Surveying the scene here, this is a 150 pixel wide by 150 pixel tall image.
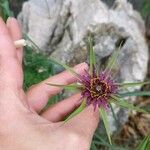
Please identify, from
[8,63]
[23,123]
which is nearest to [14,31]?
[8,63]

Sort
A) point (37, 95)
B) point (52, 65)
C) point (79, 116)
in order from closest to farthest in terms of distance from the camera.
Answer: point (79, 116) < point (37, 95) < point (52, 65)

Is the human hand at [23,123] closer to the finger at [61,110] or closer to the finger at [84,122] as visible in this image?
the finger at [84,122]

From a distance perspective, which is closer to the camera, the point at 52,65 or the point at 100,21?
the point at 52,65

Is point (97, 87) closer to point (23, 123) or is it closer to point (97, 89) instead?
point (97, 89)

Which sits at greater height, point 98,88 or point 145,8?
point 145,8

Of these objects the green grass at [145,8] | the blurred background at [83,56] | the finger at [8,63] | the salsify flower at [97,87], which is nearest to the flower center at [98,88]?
the salsify flower at [97,87]

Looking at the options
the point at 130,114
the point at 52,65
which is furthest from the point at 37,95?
the point at 130,114

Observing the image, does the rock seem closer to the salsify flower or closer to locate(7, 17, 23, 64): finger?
locate(7, 17, 23, 64): finger

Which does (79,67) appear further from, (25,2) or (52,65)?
(25,2)
